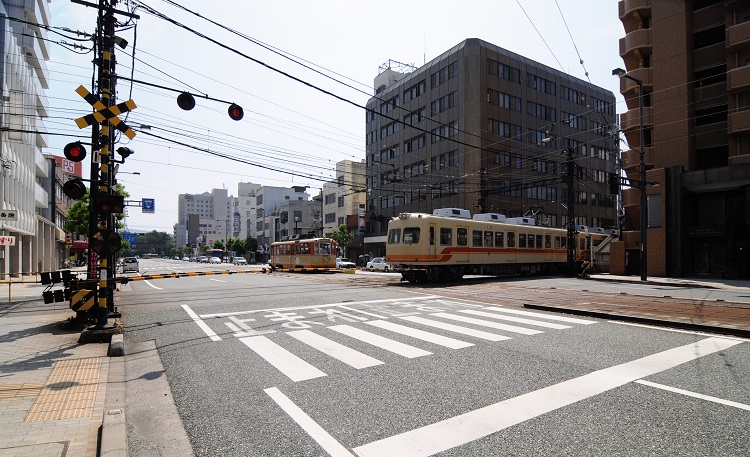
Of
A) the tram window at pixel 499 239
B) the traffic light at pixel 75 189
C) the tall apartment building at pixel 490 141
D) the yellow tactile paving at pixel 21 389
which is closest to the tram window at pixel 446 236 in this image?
the tram window at pixel 499 239

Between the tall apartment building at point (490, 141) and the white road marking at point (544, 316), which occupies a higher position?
the tall apartment building at point (490, 141)

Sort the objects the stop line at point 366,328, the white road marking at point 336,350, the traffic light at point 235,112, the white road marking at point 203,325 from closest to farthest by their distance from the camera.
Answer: the white road marking at point 336,350, the stop line at point 366,328, the white road marking at point 203,325, the traffic light at point 235,112

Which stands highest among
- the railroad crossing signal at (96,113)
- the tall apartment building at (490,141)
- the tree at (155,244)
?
the tall apartment building at (490,141)

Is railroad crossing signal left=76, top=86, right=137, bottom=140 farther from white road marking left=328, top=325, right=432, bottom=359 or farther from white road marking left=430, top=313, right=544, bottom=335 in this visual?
white road marking left=430, top=313, right=544, bottom=335

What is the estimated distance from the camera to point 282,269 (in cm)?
3906

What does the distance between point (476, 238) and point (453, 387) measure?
63.9 ft

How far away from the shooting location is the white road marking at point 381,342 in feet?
22.5

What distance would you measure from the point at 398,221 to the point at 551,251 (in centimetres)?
1472

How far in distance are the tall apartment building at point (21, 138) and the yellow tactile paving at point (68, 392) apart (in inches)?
787

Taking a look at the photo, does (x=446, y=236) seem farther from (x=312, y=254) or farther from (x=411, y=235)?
(x=312, y=254)

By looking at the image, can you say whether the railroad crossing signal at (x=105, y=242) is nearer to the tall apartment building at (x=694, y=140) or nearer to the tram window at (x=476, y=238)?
the tram window at (x=476, y=238)

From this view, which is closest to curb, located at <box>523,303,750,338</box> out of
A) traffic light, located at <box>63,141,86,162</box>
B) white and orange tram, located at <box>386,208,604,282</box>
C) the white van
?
white and orange tram, located at <box>386,208,604,282</box>

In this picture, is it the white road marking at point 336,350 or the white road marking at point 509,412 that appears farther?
the white road marking at point 336,350

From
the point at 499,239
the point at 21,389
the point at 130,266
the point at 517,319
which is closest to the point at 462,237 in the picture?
the point at 499,239
